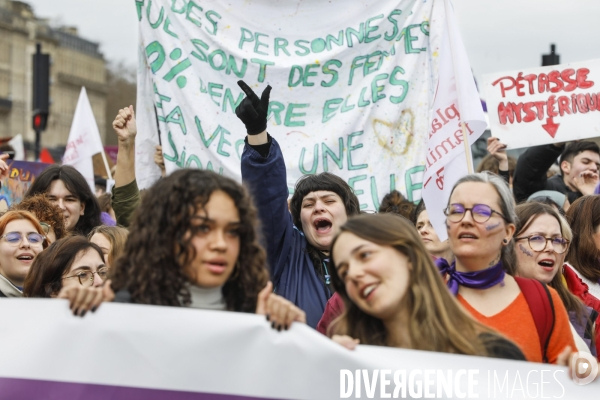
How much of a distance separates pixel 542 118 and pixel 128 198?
285 cm

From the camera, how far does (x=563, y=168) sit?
6.98 m

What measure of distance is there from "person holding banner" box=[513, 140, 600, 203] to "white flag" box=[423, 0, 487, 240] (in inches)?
51.9

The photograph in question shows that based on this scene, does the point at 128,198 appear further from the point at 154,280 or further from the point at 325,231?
the point at 154,280

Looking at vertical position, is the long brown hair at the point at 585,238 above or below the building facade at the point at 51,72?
below

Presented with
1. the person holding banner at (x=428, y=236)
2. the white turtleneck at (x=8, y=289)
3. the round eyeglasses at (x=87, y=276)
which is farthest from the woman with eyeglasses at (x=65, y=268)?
the person holding banner at (x=428, y=236)

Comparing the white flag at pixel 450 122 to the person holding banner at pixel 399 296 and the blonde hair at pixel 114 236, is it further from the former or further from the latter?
the person holding banner at pixel 399 296

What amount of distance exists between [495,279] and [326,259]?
3.59ft

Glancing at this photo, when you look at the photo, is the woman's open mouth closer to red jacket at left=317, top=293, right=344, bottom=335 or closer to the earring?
red jacket at left=317, top=293, right=344, bottom=335

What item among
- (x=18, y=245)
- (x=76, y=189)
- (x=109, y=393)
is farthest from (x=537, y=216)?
(x=76, y=189)

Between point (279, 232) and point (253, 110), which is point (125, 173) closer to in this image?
point (279, 232)

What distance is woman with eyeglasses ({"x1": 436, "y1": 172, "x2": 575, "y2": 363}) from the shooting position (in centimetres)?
340

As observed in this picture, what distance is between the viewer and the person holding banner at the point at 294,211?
4.14m

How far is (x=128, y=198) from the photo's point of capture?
219 inches

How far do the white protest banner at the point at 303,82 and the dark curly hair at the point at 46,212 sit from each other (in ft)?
2.55
